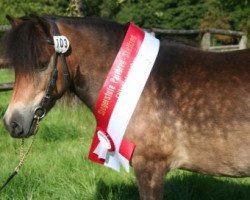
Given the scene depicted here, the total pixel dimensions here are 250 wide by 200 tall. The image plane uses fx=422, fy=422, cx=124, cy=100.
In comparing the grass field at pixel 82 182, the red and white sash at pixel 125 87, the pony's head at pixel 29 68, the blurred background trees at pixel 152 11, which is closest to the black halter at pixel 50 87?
the pony's head at pixel 29 68

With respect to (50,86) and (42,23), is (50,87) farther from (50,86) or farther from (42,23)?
(42,23)

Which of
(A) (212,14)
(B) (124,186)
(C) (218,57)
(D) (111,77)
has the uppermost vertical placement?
(A) (212,14)

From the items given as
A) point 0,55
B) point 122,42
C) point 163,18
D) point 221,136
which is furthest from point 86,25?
point 163,18

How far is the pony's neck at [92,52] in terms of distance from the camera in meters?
3.05

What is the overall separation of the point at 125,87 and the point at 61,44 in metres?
0.54

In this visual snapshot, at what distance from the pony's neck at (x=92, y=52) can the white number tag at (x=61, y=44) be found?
11 centimetres

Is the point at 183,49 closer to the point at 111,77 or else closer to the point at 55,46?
the point at 111,77

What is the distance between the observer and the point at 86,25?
10.3 ft

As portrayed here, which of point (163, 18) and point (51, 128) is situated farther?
point (163, 18)

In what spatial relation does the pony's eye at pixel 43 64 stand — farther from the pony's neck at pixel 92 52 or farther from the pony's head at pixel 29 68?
the pony's neck at pixel 92 52

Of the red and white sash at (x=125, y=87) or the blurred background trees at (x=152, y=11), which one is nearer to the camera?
the red and white sash at (x=125, y=87)

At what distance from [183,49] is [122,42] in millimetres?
480

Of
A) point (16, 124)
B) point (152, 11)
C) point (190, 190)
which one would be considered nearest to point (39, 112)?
point (16, 124)

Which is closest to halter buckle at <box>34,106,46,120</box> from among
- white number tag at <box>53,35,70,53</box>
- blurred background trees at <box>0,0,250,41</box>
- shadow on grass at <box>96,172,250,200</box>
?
white number tag at <box>53,35,70,53</box>
